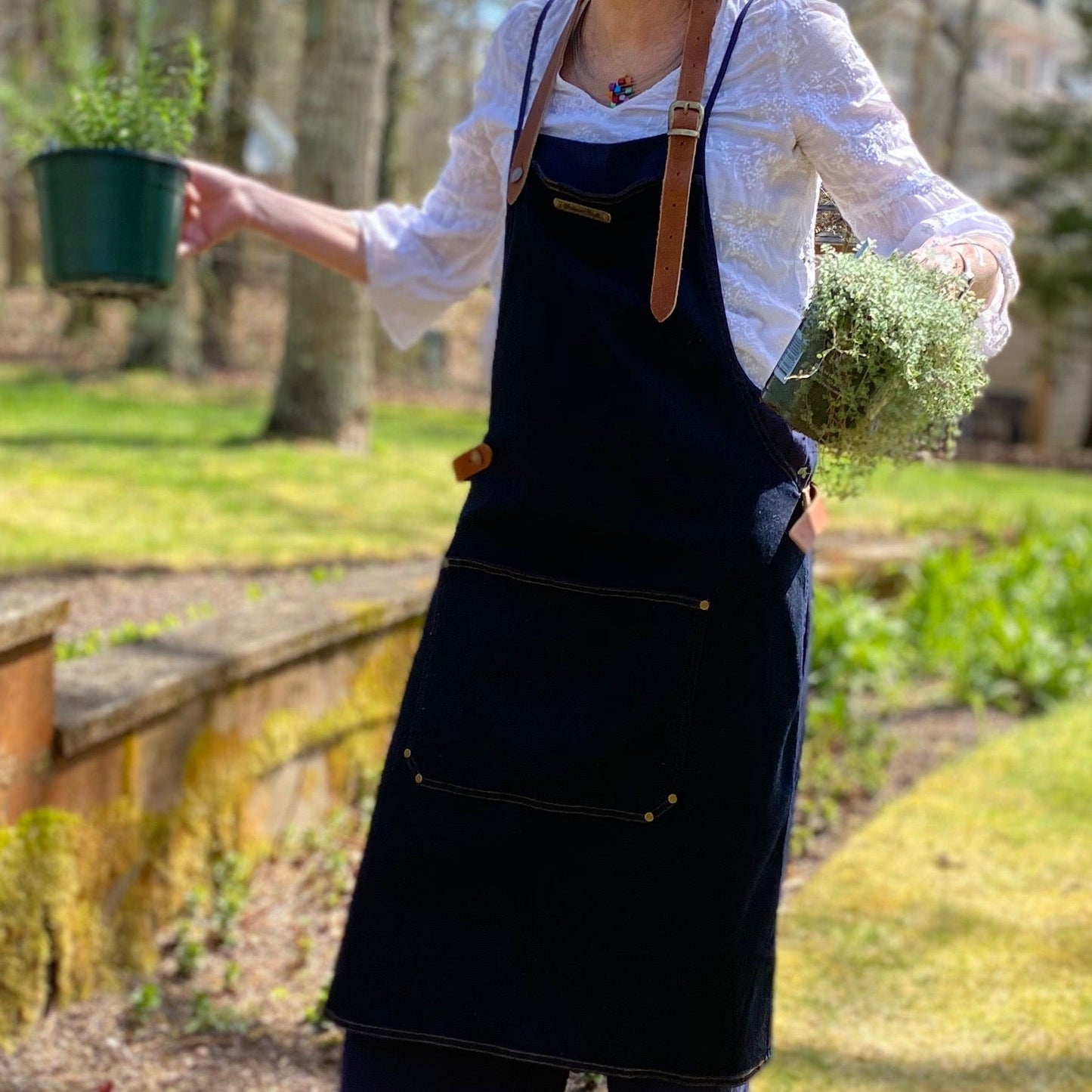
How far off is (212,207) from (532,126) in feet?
2.45

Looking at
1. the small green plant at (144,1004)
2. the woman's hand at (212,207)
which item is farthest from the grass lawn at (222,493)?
the woman's hand at (212,207)

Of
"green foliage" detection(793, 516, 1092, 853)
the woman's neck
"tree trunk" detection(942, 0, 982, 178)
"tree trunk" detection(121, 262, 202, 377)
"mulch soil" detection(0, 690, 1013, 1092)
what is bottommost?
"mulch soil" detection(0, 690, 1013, 1092)

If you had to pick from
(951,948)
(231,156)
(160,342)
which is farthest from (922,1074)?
(231,156)

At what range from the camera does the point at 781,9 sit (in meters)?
1.71

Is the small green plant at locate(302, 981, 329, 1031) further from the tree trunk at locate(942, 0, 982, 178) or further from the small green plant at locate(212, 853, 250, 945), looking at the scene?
the tree trunk at locate(942, 0, 982, 178)

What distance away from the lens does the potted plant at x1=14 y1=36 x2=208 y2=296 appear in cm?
231

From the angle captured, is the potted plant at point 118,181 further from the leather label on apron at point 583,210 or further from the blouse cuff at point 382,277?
the leather label on apron at point 583,210

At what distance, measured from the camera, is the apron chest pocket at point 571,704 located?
1697 mm

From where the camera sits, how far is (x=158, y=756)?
308cm

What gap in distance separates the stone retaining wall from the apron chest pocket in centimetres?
118

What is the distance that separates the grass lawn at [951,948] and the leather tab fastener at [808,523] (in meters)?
1.30

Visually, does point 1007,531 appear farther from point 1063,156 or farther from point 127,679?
point 1063,156

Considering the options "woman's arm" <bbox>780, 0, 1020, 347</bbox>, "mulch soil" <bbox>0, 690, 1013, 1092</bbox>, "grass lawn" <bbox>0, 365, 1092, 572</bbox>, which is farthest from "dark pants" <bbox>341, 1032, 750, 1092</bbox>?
"grass lawn" <bbox>0, 365, 1092, 572</bbox>

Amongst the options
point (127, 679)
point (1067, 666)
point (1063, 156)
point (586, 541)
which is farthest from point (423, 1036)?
point (1063, 156)
